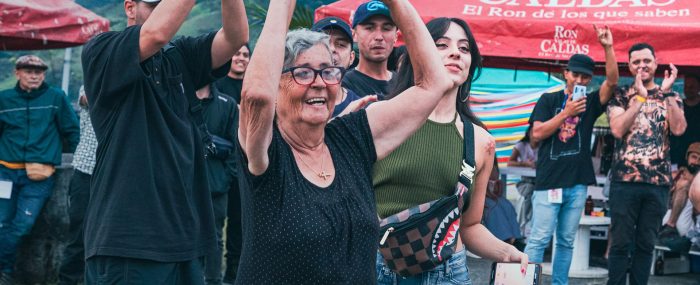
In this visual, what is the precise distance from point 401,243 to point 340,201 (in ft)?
2.66

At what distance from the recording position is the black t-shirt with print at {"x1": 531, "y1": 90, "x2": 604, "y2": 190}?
26.3 ft

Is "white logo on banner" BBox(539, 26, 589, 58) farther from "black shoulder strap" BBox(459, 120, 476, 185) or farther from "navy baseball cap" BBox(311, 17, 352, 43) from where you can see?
"black shoulder strap" BBox(459, 120, 476, 185)

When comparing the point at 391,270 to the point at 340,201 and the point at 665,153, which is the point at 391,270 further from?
the point at 665,153

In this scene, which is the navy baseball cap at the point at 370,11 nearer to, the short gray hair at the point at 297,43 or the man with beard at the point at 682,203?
the short gray hair at the point at 297,43

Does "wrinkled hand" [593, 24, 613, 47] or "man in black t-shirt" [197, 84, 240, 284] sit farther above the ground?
"wrinkled hand" [593, 24, 613, 47]

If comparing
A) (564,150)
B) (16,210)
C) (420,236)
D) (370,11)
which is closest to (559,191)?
(564,150)

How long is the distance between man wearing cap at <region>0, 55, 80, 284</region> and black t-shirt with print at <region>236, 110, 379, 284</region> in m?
5.86

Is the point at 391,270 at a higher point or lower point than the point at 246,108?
lower

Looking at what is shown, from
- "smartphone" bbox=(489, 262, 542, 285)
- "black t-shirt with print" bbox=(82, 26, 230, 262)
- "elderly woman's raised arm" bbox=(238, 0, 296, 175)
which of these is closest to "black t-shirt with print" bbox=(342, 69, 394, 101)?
"black t-shirt with print" bbox=(82, 26, 230, 262)

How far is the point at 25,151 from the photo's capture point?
27.1ft

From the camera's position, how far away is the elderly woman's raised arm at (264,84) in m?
2.68

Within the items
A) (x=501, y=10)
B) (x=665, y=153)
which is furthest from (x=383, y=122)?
(x=501, y=10)

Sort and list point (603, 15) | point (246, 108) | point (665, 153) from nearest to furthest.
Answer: point (246, 108)
point (665, 153)
point (603, 15)

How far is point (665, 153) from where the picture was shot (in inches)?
315
